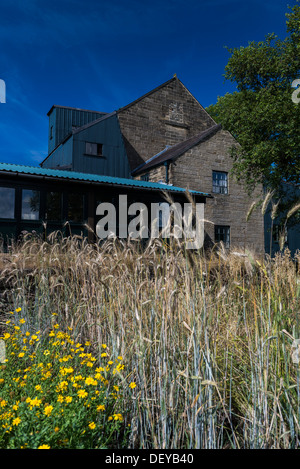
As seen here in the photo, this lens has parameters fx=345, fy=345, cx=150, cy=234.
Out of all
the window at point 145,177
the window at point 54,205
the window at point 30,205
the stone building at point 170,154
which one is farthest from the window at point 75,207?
the window at point 145,177

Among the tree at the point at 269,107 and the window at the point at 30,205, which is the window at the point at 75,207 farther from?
the tree at the point at 269,107

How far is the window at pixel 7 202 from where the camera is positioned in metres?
11.0

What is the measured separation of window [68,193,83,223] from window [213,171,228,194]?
25.2 ft

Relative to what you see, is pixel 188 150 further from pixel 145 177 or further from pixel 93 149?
pixel 93 149

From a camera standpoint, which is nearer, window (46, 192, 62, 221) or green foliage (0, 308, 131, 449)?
green foliage (0, 308, 131, 449)

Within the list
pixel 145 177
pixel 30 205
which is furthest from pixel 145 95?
pixel 30 205

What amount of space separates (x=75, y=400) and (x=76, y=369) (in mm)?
711

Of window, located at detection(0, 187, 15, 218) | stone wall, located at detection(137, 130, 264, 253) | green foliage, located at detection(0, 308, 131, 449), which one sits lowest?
green foliage, located at detection(0, 308, 131, 449)

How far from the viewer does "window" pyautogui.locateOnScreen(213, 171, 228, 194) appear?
58.1 ft

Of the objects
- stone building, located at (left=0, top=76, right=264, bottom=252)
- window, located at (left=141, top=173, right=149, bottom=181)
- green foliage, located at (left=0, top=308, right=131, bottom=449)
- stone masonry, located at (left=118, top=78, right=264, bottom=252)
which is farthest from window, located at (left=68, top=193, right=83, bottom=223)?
green foliage, located at (left=0, top=308, right=131, bottom=449)

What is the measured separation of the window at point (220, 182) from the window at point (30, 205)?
9290mm

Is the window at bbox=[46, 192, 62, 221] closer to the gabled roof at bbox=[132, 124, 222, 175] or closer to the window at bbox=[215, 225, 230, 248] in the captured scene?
the gabled roof at bbox=[132, 124, 222, 175]

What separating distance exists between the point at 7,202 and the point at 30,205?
2.50 feet
